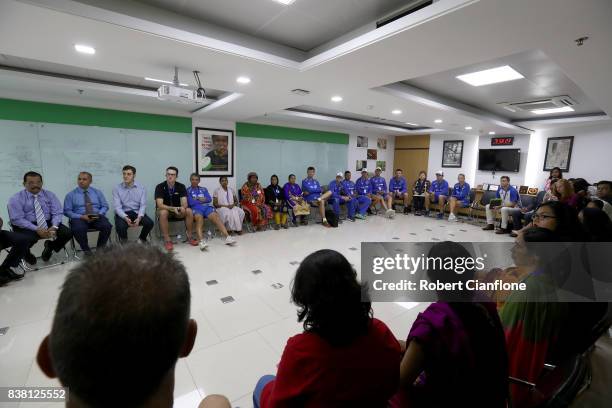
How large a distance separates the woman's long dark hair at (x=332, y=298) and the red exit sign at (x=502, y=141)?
28.8 ft

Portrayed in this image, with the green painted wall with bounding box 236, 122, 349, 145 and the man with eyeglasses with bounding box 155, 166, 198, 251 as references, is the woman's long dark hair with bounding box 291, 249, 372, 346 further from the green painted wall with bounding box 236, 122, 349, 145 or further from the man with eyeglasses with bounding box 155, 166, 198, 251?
the green painted wall with bounding box 236, 122, 349, 145

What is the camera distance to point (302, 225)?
6668 millimetres

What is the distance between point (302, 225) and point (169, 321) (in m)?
6.17

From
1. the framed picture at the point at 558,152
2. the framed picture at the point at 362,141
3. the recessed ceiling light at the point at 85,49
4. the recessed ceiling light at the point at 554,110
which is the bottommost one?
the framed picture at the point at 558,152

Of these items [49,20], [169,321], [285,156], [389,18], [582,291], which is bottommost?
[582,291]

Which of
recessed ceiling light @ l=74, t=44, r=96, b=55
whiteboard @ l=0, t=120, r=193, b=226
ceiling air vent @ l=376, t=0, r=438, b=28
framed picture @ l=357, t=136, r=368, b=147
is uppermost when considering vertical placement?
ceiling air vent @ l=376, t=0, r=438, b=28

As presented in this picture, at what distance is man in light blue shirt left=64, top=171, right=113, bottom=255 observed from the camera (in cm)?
395

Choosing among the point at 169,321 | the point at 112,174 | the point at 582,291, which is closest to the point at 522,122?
the point at 582,291

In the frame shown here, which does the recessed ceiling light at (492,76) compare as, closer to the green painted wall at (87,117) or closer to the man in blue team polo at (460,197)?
the man in blue team polo at (460,197)

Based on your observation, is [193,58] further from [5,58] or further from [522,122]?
[522,122]

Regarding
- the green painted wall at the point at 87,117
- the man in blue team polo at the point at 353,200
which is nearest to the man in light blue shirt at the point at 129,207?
the green painted wall at the point at 87,117

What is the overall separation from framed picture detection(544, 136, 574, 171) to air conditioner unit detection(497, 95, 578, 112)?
7.26 ft

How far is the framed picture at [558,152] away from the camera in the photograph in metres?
6.86

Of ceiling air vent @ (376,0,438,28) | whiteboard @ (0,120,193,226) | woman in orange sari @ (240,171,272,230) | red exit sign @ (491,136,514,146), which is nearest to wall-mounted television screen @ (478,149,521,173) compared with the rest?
red exit sign @ (491,136,514,146)
